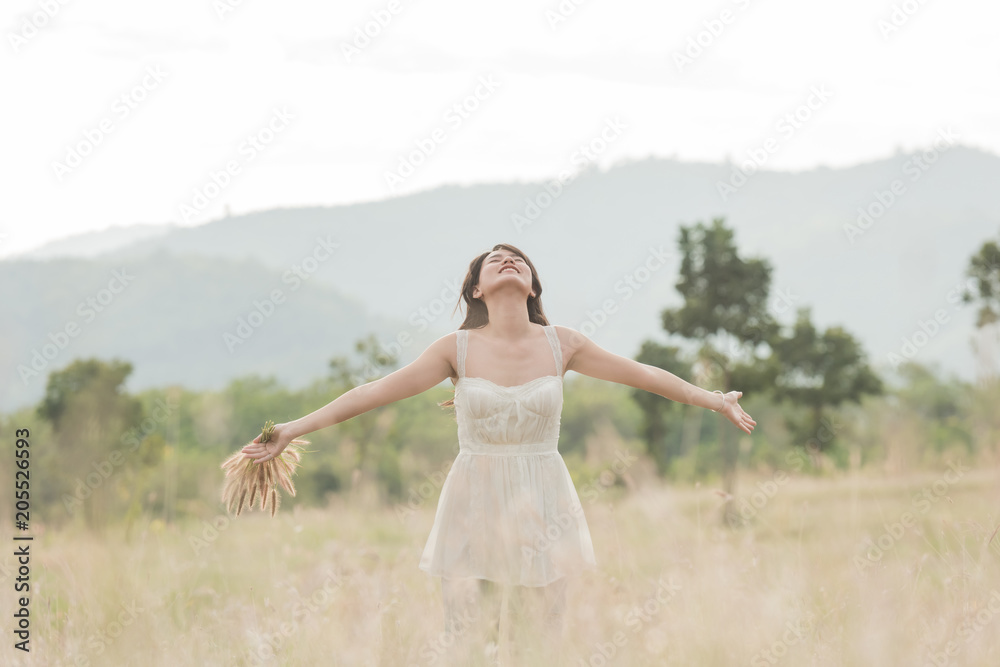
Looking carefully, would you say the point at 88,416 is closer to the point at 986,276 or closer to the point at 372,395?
the point at 372,395

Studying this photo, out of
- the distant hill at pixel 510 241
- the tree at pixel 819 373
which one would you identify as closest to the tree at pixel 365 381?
the tree at pixel 819 373

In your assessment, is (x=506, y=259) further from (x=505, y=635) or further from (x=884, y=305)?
(x=884, y=305)

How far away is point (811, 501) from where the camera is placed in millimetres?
11109

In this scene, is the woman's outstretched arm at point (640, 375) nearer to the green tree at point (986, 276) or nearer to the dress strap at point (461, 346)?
the dress strap at point (461, 346)

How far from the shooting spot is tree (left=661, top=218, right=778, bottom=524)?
33.1 ft

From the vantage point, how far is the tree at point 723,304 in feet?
33.1

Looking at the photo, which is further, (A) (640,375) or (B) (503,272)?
(A) (640,375)

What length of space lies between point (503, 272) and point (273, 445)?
1408 millimetres

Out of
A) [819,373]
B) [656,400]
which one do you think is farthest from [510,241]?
[656,400]

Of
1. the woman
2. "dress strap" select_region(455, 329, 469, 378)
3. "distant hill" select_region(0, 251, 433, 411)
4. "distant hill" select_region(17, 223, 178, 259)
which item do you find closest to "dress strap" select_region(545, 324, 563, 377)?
the woman

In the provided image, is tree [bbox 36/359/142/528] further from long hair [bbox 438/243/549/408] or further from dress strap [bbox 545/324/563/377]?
dress strap [bbox 545/324/563/377]

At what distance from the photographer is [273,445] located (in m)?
4.18

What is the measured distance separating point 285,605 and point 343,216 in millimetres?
158736

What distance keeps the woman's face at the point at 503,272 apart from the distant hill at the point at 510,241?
62329 millimetres
